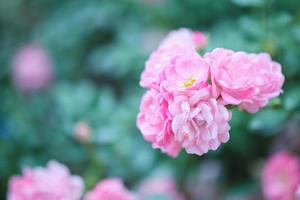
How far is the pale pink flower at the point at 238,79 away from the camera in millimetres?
929

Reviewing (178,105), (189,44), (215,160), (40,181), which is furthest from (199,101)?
(215,160)

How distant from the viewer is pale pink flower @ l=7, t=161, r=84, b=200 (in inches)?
45.3

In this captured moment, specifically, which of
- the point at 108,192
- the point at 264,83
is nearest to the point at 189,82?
the point at 264,83

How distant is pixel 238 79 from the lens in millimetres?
947

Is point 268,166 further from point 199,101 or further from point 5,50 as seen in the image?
point 5,50

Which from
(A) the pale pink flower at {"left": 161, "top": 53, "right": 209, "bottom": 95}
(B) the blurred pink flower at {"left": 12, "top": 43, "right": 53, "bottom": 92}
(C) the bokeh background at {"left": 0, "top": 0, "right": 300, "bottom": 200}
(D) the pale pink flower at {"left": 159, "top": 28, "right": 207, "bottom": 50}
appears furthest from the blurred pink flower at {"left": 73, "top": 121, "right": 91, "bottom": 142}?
(B) the blurred pink flower at {"left": 12, "top": 43, "right": 53, "bottom": 92}

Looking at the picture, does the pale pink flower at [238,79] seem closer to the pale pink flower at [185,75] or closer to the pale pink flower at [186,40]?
the pale pink flower at [185,75]

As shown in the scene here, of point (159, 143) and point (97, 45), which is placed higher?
point (97, 45)

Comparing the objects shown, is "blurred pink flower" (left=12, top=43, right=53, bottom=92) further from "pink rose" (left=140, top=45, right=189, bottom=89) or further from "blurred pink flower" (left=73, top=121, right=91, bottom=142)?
"pink rose" (left=140, top=45, right=189, bottom=89)

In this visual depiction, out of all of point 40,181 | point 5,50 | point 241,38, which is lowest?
point 241,38

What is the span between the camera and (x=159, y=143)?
3.13ft

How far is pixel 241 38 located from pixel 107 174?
0.59m

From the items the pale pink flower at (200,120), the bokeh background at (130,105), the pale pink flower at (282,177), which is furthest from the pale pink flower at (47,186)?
the pale pink flower at (282,177)

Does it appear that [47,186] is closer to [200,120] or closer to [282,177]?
[200,120]
